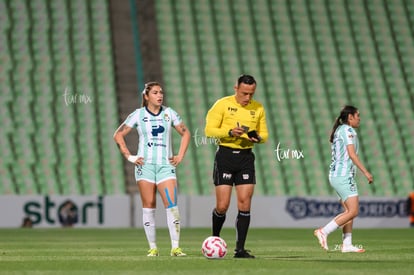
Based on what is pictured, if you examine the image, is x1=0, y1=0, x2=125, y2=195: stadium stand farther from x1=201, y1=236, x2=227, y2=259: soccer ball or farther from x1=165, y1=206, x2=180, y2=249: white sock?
x1=201, y1=236, x2=227, y2=259: soccer ball

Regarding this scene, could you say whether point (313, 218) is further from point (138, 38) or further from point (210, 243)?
point (210, 243)

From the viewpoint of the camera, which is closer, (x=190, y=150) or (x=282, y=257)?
(x=282, y=257)

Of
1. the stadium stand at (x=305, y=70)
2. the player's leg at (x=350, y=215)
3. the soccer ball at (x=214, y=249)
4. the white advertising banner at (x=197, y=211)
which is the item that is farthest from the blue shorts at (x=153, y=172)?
the stadium stand at (x=305, y=70)

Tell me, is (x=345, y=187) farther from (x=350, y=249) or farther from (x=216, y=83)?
(x=216, y=83)

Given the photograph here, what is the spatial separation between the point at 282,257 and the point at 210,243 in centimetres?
93

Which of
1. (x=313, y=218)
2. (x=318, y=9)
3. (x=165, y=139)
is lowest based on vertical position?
(x=313, y=218)

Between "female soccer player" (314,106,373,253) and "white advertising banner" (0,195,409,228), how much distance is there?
30.1 feet

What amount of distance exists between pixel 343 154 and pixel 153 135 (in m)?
2.31

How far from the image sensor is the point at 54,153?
74.1 feet

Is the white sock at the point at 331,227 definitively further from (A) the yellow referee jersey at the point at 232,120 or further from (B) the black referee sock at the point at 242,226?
(A) the yellow referee jersey at the point at 232,120

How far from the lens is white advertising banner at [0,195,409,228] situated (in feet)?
63.7

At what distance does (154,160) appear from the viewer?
10.1 meters

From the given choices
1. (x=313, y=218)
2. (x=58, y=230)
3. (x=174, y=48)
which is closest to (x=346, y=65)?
(x=174, y=48)

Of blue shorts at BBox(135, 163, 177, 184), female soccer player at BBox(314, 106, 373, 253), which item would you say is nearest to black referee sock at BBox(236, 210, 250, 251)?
blue shorts at BBox(135, 163, 177, 184)
